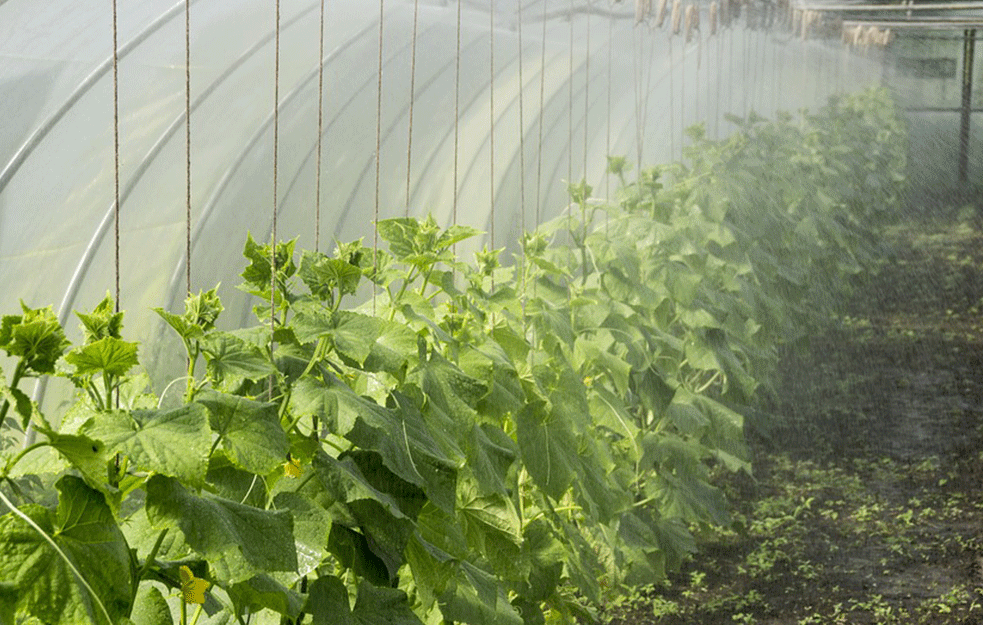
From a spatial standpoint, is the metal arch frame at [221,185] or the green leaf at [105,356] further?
the metal arch frame at [221,185]

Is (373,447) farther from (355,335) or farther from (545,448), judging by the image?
(545,448)

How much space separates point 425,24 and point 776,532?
272 centimetres

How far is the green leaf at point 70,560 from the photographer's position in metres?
1.25

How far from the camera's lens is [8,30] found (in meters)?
4.05

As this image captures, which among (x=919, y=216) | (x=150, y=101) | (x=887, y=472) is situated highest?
(x=150, y=101)

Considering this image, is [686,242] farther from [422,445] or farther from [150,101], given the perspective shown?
[422,445]

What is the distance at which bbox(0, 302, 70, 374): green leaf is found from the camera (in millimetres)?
1245

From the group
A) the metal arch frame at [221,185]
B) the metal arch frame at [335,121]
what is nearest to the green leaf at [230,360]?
the metal arch frame at [221,185]

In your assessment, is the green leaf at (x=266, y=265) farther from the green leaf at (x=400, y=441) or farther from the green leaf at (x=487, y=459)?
the green leaf at (x=487, y=459)

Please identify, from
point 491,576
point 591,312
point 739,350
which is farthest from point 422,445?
point 739,350

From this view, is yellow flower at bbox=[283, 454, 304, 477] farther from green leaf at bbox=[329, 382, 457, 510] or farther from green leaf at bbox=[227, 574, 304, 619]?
green leaf at bbox=[227, 574, 304, 619]

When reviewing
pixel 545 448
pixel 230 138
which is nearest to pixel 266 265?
pixel 545 448

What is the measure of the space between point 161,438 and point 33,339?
206 millimetres

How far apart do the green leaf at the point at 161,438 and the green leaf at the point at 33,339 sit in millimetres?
137
